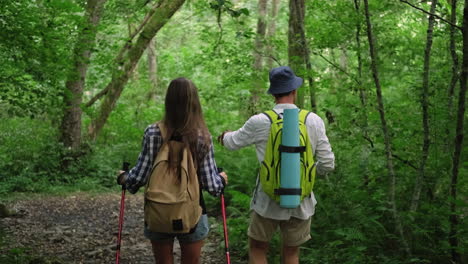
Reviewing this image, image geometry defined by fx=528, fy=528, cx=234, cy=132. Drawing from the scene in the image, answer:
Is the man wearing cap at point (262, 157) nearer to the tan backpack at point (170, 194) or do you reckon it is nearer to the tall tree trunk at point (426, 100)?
the tan backpack at point (170, 194)

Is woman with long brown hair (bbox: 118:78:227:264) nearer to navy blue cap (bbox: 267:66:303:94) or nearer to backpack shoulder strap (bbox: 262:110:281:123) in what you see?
backpack shoulder strap (bbox: 262:110:281:123)

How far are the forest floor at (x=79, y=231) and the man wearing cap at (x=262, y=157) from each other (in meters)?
2.88

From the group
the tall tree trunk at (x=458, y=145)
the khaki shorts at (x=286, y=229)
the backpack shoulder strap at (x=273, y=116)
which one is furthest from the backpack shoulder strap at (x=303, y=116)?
the tall tree trunk at (x=458, y=145)

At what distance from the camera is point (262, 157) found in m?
4.26

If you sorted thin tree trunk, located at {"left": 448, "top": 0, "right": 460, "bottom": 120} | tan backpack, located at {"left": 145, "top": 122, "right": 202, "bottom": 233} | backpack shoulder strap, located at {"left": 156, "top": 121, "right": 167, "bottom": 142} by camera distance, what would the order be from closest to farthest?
tan backpack, located at {"left": 145, "top": 122, "right": 202, "bottom": 233} → backpack shoulder strap, located at {"left": 156, "top": 121, "right": 167, "bottom": 142} → thin tree trunk, located at {"left": 448, "top": 0, "right": 460, "bottom": 120}

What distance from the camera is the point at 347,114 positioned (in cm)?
658

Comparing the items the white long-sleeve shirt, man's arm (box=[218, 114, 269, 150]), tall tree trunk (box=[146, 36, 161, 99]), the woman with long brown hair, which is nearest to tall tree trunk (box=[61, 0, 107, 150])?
man's arm (box=[218, 114, 269, 150])

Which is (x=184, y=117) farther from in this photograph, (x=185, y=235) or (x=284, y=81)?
(x=284, y=81)

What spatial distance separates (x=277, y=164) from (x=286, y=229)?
1.92ft

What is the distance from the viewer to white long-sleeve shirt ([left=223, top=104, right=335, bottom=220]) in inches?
166

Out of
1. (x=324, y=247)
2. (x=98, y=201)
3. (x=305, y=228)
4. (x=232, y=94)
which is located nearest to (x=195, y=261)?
(x=305, y=228)

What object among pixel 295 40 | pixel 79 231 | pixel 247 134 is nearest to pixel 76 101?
pixel 79 231

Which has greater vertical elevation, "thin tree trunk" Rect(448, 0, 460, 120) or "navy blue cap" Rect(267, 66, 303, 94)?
"thin tree trunk" Rect(448, 0, 460, 120)

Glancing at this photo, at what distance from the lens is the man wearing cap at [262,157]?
4223 millimetres
